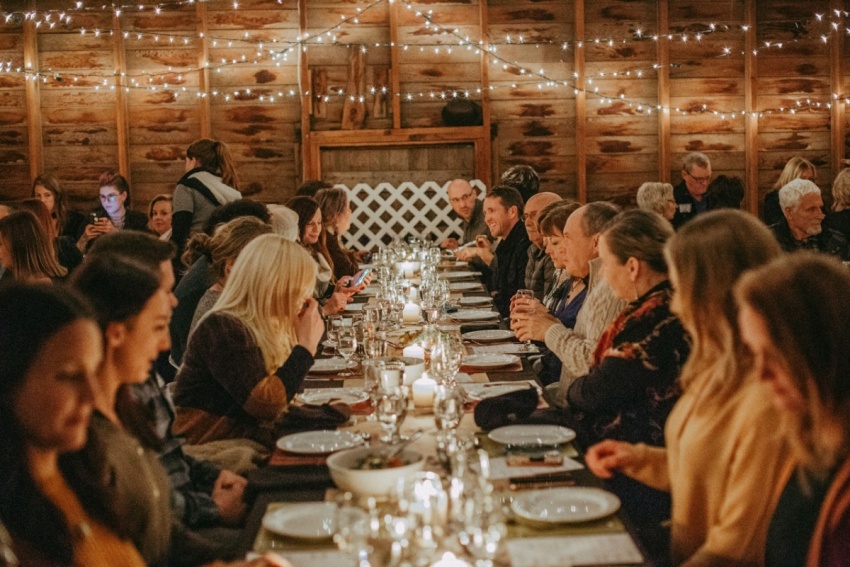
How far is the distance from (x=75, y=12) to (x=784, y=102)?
20.6 ft

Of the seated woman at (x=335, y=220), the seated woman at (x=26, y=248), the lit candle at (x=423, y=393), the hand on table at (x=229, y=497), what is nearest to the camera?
the hand on table at (x=229, y=497)

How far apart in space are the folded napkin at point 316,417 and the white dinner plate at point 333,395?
14 cm

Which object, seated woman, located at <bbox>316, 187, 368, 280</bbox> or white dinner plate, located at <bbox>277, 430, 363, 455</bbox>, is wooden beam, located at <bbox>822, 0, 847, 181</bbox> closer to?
seated woman, located at <bbox>316, 187, 368, 280</bbox>

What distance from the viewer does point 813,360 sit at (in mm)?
1477

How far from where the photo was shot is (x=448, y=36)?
9016 mm

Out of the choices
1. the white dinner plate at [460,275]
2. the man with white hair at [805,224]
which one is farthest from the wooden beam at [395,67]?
the man with white hair at [805,224]

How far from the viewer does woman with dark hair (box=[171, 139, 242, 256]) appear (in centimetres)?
584

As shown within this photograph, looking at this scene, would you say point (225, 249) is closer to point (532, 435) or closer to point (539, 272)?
point (532, 435)

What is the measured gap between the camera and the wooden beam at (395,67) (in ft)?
29.3

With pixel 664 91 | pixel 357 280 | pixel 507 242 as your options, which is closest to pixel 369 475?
pixel 357 280

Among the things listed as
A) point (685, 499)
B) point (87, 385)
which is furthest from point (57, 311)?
point (685, 499)

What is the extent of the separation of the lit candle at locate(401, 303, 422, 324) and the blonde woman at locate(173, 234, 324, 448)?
4.81 ft

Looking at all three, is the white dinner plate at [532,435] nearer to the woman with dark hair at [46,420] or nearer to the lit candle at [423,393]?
the lit candle at [423,393]

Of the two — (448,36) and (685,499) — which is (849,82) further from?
(685,499)
